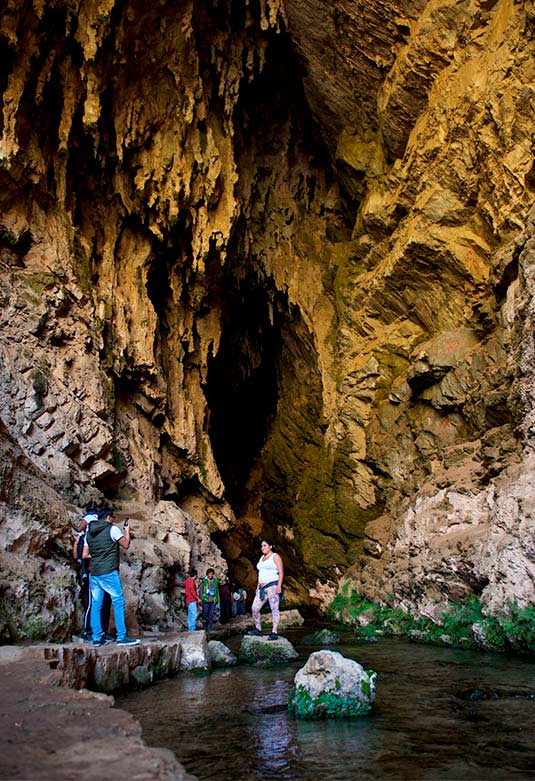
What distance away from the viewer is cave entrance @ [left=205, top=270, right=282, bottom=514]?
81.3ft

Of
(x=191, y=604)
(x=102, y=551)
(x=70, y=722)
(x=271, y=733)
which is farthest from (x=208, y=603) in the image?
(x=70, y=722)

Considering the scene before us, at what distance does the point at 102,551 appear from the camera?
7035 millimetres

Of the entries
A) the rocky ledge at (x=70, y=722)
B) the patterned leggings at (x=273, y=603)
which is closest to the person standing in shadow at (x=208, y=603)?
the patterned leggings at (x=273, y=603)

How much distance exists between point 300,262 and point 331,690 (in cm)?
2032

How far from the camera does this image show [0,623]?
6285 millimetres

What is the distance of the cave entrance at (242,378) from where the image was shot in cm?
2477

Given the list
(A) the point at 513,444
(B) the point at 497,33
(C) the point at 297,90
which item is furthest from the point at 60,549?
(C) the point at 297,90

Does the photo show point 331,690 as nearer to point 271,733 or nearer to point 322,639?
point 271,733

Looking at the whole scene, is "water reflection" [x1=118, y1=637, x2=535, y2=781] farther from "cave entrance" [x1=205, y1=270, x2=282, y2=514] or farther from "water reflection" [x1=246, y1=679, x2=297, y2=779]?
"cave entrance" [x1=205, y1=270, x2=282, y2=514]

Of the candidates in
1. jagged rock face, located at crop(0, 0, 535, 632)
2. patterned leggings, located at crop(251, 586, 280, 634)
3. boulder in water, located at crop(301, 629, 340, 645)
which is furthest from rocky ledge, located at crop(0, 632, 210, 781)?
jagged rock face, located at crop(0, 0, 535, 632)

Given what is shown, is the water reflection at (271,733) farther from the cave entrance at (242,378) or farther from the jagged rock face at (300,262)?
the cave entrance at (242,378)

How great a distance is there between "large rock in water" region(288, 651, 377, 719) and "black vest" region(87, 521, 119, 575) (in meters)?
2.66

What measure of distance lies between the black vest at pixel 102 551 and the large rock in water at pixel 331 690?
2.66m

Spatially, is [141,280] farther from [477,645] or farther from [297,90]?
[477,645]
